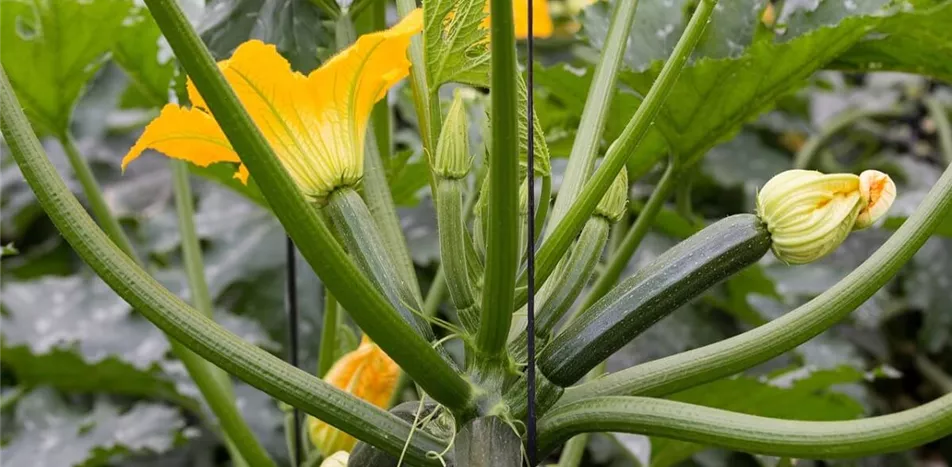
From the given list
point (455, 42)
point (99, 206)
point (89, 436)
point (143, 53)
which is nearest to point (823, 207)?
point (455, 42)

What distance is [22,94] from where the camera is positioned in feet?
3.43

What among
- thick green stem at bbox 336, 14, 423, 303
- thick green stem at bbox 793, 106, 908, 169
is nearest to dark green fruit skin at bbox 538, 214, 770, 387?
thick green stem at bbox 336, 14, 423, 303

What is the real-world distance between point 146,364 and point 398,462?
0.90 meters

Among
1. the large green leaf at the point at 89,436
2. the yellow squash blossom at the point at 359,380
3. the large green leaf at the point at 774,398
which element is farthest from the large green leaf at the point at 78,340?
the large green leaf at the point at 774,398

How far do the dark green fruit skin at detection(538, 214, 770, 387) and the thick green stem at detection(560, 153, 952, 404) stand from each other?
31mm

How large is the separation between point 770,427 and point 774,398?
0.49m

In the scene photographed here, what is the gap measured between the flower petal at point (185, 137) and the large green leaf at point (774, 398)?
52 centimetres

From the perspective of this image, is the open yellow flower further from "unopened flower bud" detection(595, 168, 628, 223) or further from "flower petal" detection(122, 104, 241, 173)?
"unopened flower bud" detection(595, 168, 628, 223)

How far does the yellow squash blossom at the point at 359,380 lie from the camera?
31.9 inches

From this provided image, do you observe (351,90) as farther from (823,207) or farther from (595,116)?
(823,207)

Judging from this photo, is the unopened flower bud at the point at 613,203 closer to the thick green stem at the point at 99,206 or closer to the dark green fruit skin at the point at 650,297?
the dark green fruit skin at the point at 650,297

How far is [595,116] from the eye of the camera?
712 millimetres

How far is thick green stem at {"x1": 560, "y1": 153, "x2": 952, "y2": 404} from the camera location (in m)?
0.59

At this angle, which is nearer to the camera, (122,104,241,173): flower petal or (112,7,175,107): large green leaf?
(122,104,241,173): flower petal
